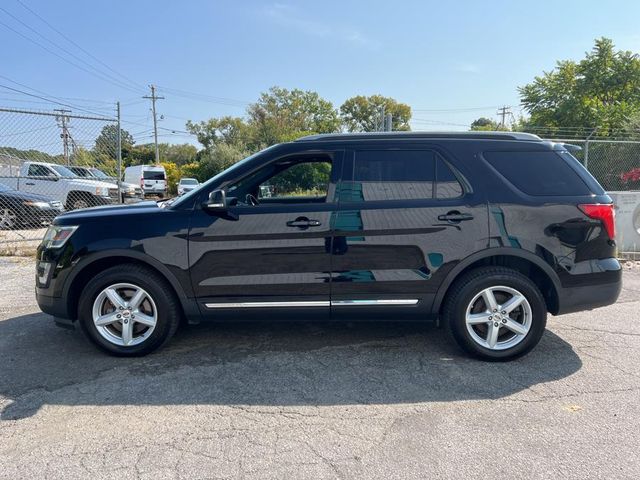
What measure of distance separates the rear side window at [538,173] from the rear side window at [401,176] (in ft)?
1.43

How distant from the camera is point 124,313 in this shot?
374 cm

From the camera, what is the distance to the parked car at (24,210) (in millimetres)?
10555

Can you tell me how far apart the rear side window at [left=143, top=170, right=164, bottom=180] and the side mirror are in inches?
1115

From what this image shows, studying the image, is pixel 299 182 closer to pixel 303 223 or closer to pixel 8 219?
pixel 303 223

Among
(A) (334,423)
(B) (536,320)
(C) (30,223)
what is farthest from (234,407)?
(C) (30,223)

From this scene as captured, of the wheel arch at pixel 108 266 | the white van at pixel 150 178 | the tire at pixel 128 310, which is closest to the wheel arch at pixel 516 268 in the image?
the wheel arch at pixel 108 266

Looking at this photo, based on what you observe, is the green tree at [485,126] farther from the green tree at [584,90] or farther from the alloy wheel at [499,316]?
the alloy wheel at [499,316]

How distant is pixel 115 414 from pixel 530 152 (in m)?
3.81

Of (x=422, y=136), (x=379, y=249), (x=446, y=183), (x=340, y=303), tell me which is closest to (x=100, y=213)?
(x=340, y=303)

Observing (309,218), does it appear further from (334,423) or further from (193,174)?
(193,174)

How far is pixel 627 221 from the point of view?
818 centimetres

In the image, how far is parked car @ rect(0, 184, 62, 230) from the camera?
416 inches

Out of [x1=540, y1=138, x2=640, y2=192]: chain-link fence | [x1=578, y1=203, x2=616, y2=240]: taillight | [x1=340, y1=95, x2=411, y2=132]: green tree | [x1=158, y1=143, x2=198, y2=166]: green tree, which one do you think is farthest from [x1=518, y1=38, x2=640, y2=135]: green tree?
[x1=158, y1=143, x2=198, y2=166]: green tree

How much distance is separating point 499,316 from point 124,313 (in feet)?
10.4
